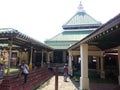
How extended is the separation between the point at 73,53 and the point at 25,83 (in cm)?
1033

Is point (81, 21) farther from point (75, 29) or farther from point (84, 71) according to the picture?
point (84, 71)

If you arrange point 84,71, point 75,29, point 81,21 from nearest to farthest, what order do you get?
point 84,71, point 75,29, point 81,21

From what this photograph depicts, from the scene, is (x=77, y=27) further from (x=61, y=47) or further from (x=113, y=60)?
(x=113, y=60)

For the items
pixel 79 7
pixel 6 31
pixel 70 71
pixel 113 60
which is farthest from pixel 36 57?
pixel 6 31

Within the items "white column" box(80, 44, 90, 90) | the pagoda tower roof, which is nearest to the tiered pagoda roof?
the pagoda tower roof

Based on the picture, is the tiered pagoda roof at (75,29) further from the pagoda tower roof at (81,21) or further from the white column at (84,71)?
the white column at (84,71)

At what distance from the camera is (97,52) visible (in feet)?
60.7

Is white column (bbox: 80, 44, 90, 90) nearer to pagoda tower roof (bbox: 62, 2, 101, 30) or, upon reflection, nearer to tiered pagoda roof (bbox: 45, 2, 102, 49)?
tiered pagoda roof (bbox: 45, 2, 102, 49)

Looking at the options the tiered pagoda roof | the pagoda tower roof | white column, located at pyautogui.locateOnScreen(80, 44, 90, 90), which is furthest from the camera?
the pagoda tower roof

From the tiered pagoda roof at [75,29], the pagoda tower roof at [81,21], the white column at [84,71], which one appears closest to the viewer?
the white column at [84,71]

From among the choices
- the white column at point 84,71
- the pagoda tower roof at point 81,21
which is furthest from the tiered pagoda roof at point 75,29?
the white column at point 84,71

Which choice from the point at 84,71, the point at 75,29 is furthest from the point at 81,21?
the point at 84,71

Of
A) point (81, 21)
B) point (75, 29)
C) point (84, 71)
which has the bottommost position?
point (84, 71)

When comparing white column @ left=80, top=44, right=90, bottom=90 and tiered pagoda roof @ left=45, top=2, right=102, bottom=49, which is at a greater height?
tiered pagoda roof @ left=45, top=2, right=102, bottom=49
